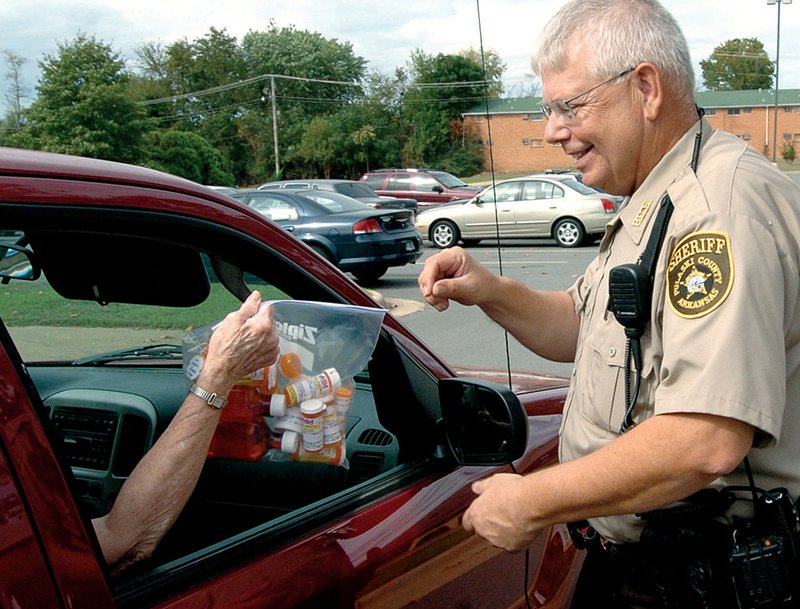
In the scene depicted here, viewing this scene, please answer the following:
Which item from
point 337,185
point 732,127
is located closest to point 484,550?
point 337,185

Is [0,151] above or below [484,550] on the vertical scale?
above

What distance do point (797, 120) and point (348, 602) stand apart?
70.2 m

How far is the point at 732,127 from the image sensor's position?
63.5 m

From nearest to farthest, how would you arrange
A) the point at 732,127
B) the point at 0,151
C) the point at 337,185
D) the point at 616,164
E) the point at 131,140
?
1. the point at 0,151
2. the point at 616,164
3. the point at 337,185
4. the point at 131,140
5. the point at 732,127

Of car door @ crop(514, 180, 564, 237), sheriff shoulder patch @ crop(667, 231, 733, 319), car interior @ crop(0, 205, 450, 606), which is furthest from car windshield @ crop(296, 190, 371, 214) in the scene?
sheriff shoulder patch @ crop(667, 231, 733, 319)

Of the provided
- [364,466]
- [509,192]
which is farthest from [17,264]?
[509,192]

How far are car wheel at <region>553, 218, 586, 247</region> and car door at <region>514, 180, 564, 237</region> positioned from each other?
0.57 feet

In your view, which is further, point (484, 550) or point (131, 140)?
point (131, 140)

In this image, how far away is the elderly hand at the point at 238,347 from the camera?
1.60m

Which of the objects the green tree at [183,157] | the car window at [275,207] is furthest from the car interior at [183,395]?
the green tree at [183,157]

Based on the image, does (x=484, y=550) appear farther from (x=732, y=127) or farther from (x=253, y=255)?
(x=732, y=127)

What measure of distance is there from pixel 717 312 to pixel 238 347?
84 cm

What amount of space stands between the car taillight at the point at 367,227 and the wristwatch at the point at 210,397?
1265 centimetres

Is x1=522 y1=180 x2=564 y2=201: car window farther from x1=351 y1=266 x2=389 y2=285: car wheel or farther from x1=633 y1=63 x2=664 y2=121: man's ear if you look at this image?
x1=633 y1=63 x2=664 y2=121: man's ear
